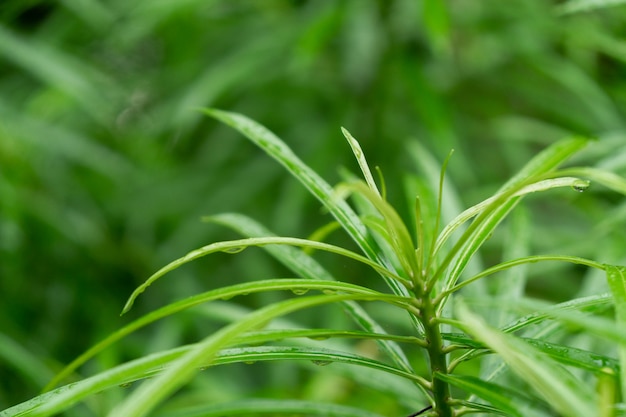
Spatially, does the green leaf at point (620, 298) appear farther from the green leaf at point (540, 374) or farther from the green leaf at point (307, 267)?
the green leaf at point (307, 267)

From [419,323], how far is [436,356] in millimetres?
30

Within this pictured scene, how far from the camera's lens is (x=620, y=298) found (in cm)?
33

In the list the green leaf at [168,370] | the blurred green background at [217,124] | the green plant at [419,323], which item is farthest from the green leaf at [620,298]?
the blurred green background at [217,124]

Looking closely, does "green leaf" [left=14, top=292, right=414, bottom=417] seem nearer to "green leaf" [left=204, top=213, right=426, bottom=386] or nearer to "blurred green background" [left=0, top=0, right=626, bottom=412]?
"green leaf" [left=204, top=213, right=426, bottom=386]

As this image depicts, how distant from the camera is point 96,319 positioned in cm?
128

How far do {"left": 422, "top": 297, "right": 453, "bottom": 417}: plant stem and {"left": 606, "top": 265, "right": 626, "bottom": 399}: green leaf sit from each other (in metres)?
0.09

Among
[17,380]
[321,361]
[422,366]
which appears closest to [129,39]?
[17,380]

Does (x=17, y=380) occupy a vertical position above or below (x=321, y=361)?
above

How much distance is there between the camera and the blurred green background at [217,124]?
4.01 ft

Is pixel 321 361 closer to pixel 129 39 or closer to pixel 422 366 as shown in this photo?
pixel 422 366

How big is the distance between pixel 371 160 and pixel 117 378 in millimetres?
1058

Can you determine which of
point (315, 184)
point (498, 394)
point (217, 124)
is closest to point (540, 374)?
point (498, 394)

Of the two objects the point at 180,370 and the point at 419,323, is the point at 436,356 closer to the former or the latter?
the point at 419,323

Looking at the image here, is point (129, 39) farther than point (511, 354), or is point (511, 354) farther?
point (129, 39)
